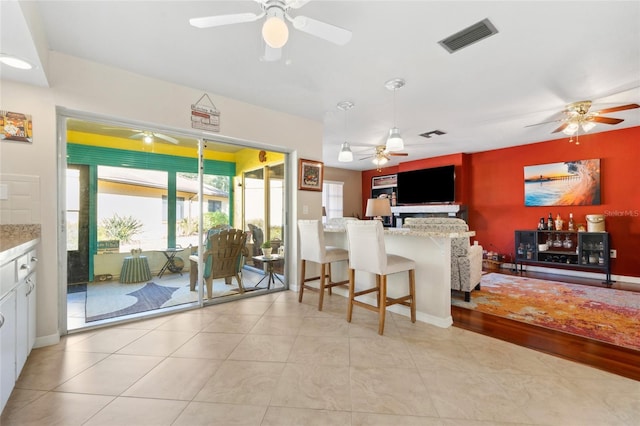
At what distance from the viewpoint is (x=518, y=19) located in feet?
6.46

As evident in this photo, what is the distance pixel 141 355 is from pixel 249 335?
2.72 ft

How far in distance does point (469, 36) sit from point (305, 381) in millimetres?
2817

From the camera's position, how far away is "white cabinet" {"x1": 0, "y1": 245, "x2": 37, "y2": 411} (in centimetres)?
140

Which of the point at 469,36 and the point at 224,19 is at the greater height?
the point at 469,36

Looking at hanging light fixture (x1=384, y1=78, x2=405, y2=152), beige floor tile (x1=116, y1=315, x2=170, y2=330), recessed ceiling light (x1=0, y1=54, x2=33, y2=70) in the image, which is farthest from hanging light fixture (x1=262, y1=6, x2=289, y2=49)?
beige floor tile (x1=116, y1=315, x2=170, y2=330)

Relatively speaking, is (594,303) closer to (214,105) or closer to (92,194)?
(214,105)

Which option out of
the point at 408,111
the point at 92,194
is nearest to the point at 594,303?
the point at 408,111

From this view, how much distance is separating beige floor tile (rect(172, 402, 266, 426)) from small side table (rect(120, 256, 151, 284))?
7.38 ft

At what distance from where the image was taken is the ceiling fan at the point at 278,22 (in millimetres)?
1444

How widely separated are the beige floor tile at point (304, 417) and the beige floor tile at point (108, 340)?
157 cm

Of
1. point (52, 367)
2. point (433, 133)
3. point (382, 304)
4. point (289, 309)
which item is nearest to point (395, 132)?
point (382, 304)

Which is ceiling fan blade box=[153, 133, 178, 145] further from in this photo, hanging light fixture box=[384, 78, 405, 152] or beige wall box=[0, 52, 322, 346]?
hanging light fixture box=[384, 78, 405, 152]

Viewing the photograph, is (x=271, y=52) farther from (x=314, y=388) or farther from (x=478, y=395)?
(x=478, y=395)

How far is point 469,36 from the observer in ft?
7.04
